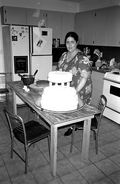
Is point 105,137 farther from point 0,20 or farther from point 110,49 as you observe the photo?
point 0,20

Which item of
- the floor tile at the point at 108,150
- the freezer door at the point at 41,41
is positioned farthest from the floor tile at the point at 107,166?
the freezer door at the point at 41,41

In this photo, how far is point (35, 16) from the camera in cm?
429

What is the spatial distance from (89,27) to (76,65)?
237cm

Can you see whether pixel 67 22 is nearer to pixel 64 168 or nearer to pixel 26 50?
pixel 26 50

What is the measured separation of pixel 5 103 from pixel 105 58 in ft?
8.79

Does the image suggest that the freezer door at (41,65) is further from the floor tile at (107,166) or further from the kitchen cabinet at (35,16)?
the floor tile at (107,166)

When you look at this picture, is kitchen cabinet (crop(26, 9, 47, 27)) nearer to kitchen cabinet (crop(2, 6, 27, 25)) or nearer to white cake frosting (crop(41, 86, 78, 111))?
kitchen cabinet (crop(2, 6, 27, 25))

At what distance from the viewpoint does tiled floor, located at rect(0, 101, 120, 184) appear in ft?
6.57

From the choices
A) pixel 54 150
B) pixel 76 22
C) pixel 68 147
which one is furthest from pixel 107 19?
pixel 54 150

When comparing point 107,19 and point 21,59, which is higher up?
point 107,19

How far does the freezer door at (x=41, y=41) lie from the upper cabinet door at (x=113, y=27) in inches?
50.9

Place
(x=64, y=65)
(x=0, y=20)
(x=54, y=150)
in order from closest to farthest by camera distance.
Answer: (x=54, y=150) → (x=64, y=65) → (x=0, y=20)

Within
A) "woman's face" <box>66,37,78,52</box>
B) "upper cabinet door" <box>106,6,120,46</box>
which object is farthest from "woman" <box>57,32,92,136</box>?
"upper cabinet door" <box>106,6,120,46</box>

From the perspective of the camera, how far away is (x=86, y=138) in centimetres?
210
